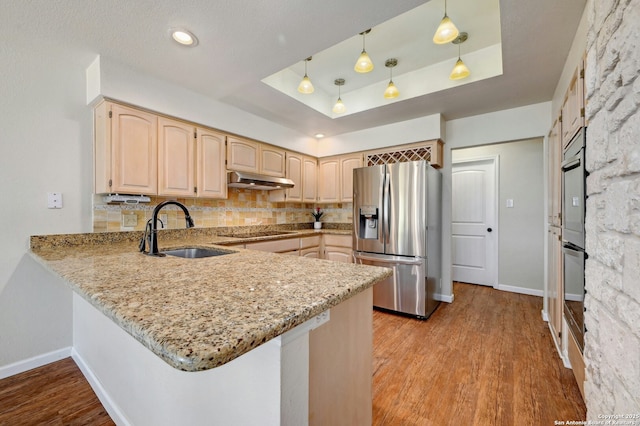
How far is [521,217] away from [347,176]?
2543mm

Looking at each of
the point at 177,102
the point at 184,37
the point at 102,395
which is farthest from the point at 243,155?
the point at 102,395

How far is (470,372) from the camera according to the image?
6.15 ft

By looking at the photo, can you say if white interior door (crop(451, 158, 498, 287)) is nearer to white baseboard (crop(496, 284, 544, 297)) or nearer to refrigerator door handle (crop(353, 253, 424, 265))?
white baseboard (crop(496, 284, 544, 297))

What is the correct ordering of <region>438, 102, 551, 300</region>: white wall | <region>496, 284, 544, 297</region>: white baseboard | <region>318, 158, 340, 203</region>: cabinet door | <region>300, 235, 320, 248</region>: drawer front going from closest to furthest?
<region>438, 102, 551, 300</region>: white wall, <region>300, 235, 320, 248</region>: drawer front, <region>496, 284, 544, 297</region>: white baseboard, <region>318, 158, 340, 203</region>: cabinet door

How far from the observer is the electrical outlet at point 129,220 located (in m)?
2.37

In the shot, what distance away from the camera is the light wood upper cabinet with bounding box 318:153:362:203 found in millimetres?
3808

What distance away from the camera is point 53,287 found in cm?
208

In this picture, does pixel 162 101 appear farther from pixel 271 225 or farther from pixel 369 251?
pixel 369 251

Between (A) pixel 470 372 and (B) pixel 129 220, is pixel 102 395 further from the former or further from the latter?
(A) pixel 470 372

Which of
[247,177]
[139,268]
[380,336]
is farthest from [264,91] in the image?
[380,336]

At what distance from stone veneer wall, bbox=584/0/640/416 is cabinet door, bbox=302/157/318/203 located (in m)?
3.02

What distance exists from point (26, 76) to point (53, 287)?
1575 mm

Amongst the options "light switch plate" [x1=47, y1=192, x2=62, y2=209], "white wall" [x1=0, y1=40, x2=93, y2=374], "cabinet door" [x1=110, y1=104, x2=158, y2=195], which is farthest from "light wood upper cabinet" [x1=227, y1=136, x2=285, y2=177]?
"light switch plate" [x1=47, y1=192, x2=62, y2=209]

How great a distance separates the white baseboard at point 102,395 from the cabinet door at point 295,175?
2.50 meters
